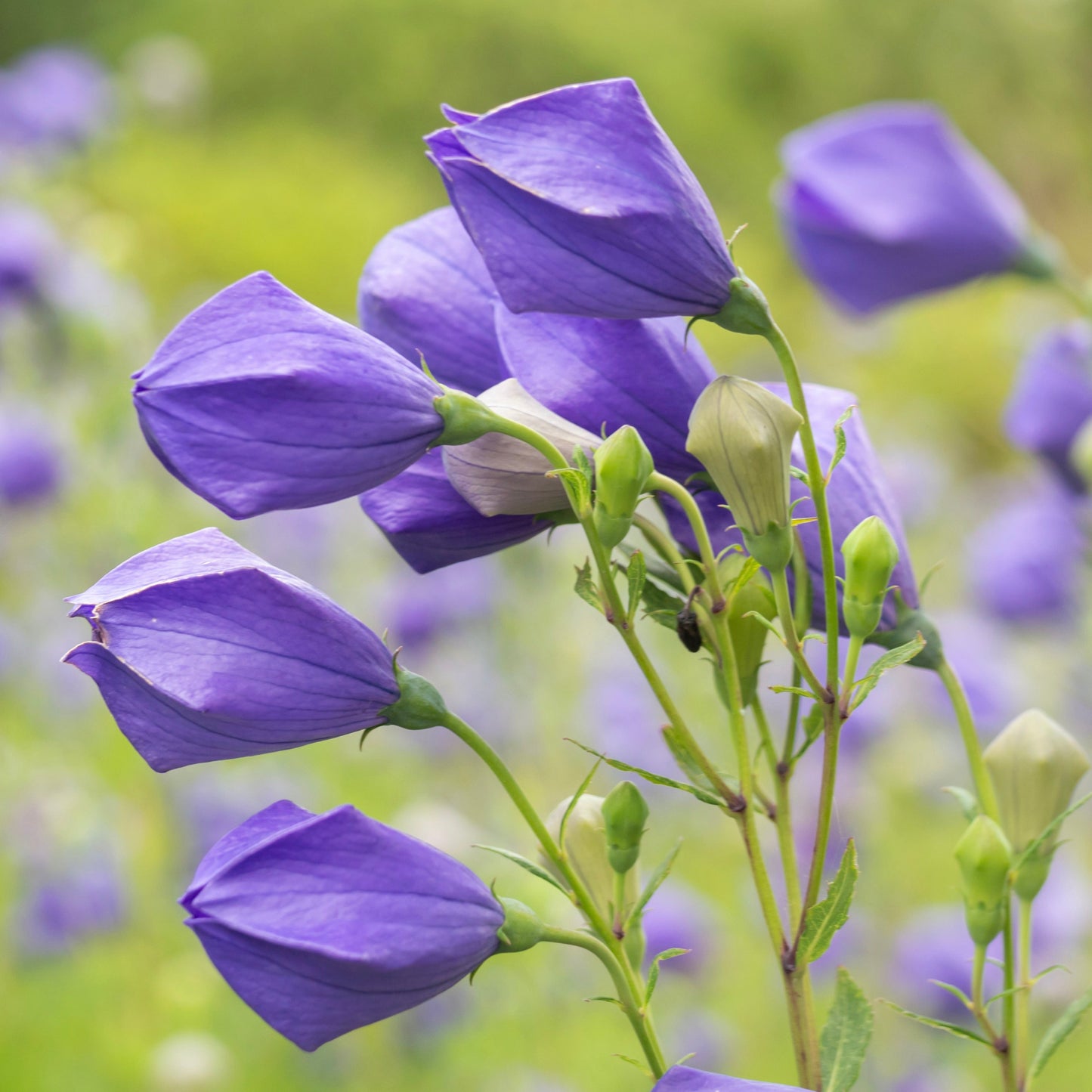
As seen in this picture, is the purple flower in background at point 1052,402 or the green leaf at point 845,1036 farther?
the purple flower in background at point 1052,402

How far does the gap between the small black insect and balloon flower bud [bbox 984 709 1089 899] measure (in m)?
0.17

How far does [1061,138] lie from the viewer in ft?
35.8

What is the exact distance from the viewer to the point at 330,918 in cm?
47

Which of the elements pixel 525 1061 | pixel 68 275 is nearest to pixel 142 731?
pixel 68 275

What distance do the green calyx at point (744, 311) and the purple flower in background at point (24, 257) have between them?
74.0 inches

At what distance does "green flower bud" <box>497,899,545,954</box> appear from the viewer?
0.52 meters

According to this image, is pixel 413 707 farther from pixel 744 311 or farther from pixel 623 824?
pixel 744 311

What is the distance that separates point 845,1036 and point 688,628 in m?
0.18

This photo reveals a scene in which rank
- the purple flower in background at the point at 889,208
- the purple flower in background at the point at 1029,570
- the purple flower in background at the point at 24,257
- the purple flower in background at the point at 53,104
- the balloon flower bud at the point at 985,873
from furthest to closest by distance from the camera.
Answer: the purple flower in background at the point at 53,104
the purple flower in background at the point at 24,257
the purple flower in background at the point at 1029,570
the purple flower in background at the point at 889,208
the balloon flower bud at the point at 985,873

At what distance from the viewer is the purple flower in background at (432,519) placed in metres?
0.58

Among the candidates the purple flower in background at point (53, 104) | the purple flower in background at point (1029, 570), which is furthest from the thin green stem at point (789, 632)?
the purple flower in background at point (53, 104)

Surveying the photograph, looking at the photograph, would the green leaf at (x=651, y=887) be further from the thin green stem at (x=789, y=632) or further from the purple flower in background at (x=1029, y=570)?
the purple flower in background at (x=1029, y=570)

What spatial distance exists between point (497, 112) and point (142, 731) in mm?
281

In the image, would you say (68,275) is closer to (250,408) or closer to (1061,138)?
(250,408)
